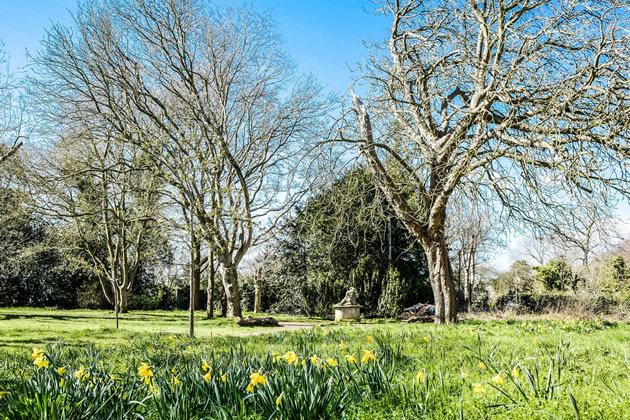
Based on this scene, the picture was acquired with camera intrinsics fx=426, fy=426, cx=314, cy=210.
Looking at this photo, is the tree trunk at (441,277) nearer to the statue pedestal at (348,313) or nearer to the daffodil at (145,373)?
the statue pedestal at (348,313)

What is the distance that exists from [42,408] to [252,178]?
14.4 metres

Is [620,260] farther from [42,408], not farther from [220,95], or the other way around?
[42,408]

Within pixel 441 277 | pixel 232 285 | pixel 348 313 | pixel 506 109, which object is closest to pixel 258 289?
pixel 232 285

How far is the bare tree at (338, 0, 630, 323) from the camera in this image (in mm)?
5699

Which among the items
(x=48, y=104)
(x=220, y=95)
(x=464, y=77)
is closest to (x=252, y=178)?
(x=220, y=95)

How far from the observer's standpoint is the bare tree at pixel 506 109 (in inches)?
224

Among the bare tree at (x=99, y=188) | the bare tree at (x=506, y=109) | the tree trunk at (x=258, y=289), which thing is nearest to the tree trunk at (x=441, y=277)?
the bare tree at (x=506, y=109)

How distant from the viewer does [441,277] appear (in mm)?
9422

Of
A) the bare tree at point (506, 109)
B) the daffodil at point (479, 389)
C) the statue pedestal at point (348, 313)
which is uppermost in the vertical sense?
the bare tree at point (506, 109)

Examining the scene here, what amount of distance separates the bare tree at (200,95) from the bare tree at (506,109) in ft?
14.8

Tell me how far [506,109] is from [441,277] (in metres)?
3.80

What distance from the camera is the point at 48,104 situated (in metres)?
13.6

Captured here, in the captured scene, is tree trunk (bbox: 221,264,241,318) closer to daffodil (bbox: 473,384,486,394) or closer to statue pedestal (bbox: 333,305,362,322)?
statue pedestal (bbox: 333,305,362,322)

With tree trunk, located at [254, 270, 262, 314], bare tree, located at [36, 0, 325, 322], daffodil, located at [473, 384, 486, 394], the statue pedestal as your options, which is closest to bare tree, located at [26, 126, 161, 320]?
bare tree, located at [36, 0, 325, 322]
